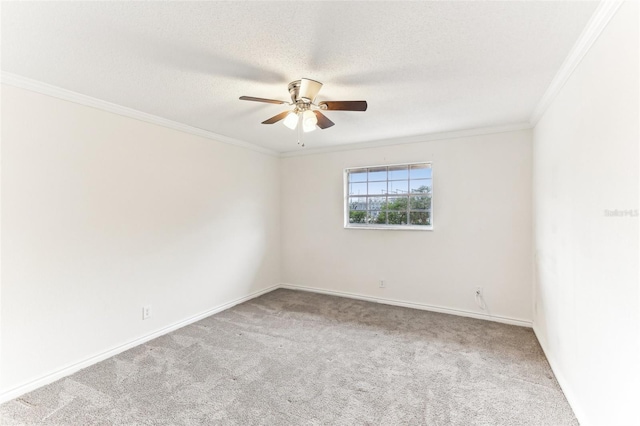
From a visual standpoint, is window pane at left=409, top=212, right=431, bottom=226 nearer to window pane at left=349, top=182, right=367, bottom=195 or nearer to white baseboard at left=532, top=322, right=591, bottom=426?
window pane at left=349, top=182, right=367, bottom=195

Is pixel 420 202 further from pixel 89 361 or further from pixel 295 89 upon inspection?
pixel 89 361

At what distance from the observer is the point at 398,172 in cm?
413

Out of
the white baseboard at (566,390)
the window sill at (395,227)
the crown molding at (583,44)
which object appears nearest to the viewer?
the crown molding at (583,44)

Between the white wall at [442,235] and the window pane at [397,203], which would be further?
the window pane at [397,203]

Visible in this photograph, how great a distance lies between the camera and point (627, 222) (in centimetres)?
128

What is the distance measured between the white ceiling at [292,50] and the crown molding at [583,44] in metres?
0.04

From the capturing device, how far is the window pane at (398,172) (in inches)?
160

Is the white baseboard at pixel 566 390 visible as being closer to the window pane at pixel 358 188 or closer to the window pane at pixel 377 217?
the window pane at pixel 377 217

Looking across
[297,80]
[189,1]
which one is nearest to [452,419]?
[297,80]

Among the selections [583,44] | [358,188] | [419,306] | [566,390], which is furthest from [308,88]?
[419,306]

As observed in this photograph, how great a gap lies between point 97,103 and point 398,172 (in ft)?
11.4

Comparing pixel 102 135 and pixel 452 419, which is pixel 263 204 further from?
pixel 452 419

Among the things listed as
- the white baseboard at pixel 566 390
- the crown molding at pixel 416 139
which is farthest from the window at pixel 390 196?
the white baseboard at pixel 566 390

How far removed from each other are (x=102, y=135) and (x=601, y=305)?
12.5ft
